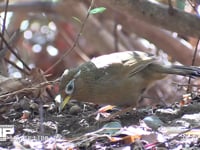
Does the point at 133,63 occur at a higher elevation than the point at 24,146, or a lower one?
higher

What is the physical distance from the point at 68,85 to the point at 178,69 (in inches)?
36.3

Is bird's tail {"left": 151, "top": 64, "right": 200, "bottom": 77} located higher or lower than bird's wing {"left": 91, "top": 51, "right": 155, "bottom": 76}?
lower

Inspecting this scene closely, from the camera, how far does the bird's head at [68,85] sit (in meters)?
4.73

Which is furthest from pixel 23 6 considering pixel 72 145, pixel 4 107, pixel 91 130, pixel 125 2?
pixel 72 145

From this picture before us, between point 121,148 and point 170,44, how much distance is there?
3244 millimetres

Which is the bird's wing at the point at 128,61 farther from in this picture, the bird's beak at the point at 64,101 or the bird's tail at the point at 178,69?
the bird's beak at the point at 64,101

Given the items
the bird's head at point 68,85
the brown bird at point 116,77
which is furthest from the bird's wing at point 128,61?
the bird's head at point 68,85

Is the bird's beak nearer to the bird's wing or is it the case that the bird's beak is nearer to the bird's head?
the bird's head

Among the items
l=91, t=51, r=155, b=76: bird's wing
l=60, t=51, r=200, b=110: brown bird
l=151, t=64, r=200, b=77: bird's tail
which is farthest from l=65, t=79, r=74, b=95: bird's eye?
l=151, t=64, r=200, b=77: bird's tail

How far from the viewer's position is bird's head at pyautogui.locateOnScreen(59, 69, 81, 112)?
4.73 meters

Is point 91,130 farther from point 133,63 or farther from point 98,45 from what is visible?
point 98,45

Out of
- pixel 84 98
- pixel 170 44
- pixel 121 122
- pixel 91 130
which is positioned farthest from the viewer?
pixel 170 44

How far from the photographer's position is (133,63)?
16.5 feet

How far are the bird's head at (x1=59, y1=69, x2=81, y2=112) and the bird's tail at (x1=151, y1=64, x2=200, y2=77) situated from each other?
2.22 feet
